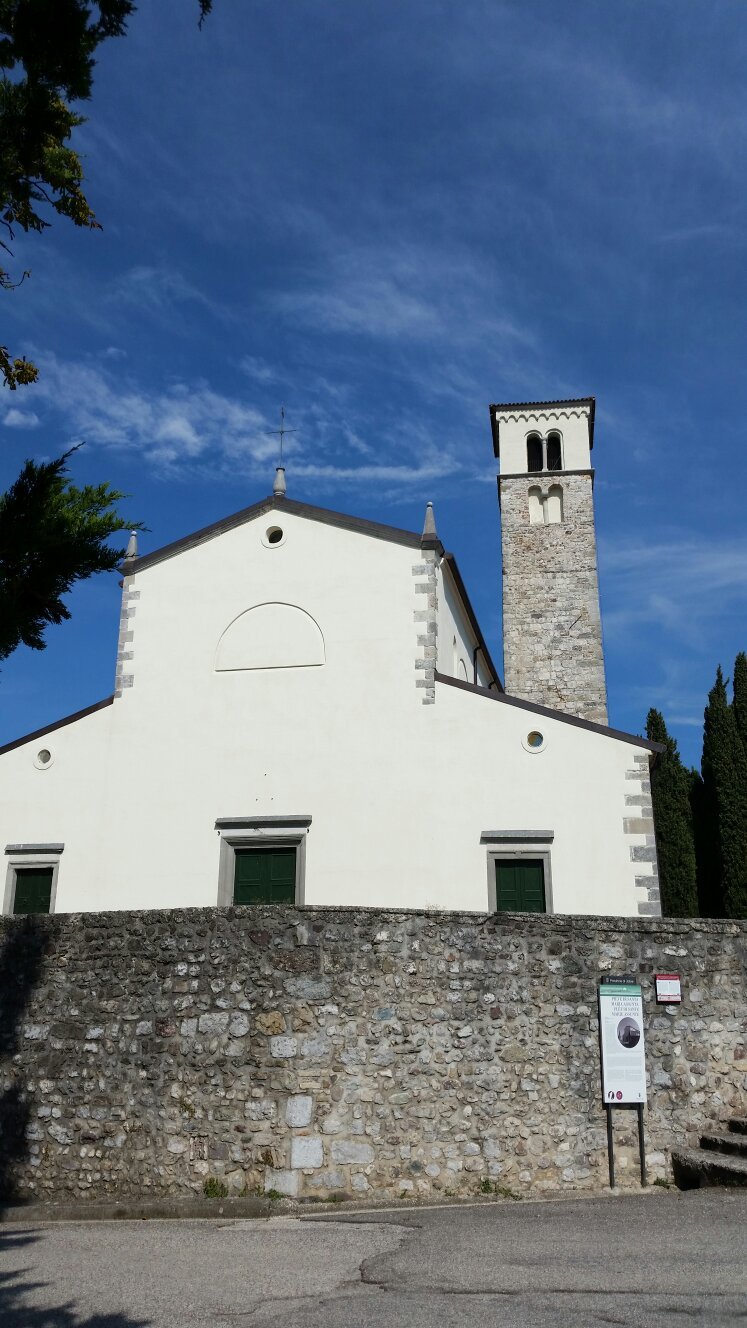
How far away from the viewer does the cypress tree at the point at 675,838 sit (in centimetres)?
2263

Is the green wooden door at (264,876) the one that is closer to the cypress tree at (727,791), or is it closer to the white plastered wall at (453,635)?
the white plastered wall at (453,635)

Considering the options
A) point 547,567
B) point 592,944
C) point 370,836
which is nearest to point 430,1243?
point 592,944

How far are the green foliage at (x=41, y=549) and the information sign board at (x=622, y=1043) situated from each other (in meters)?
6.49

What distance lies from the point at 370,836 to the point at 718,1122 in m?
6.44

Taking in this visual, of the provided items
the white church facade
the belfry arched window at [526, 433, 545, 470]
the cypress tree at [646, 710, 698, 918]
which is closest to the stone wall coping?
the white church facade

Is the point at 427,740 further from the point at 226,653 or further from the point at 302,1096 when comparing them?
the point at 302,1096

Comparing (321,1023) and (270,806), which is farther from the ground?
(270,806)

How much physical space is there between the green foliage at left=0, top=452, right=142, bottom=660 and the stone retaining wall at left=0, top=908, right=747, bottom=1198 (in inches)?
198

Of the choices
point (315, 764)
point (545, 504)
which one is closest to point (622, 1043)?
point (315, 764)

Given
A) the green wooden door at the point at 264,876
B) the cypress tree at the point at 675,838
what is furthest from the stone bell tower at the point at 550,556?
the green wooden door at the point at 264,876

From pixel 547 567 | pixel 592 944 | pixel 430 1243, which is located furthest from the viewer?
pixel 547 567

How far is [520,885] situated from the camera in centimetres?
1420

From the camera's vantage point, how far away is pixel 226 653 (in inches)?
641

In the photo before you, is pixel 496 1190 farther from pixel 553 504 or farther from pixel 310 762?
pixel 553 504
